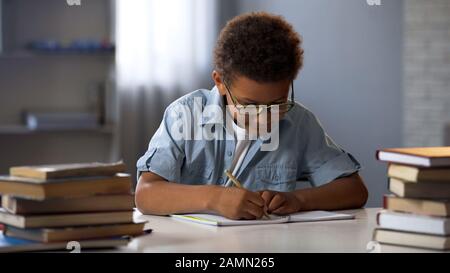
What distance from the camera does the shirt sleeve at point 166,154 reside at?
1.90 metres

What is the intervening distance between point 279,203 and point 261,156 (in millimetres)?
301

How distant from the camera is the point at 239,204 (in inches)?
64.4

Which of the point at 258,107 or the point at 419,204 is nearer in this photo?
the point at 419,204

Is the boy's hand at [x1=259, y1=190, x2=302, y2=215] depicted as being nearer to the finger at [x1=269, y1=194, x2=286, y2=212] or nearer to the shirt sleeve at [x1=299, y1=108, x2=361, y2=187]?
the finger at [x1=269, y1=194, x2=286, y2=212]

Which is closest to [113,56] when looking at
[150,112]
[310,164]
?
[150,112]

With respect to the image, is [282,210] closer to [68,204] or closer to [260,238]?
[260,238]

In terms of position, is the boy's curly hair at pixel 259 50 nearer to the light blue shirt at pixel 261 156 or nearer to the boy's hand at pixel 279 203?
the light blue shirt at pixel 261 156

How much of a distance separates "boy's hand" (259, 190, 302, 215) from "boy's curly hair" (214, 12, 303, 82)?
10.6 inches

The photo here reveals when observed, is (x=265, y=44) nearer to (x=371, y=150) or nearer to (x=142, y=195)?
(x=142, y=195)

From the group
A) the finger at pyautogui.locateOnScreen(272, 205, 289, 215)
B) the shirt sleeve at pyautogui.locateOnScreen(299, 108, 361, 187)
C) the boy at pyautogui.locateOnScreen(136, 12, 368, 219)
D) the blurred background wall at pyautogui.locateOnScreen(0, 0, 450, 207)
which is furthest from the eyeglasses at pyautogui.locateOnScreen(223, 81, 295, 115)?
the blurred background wall at pyautogui.locateOnScreen(0, 0, 450, 207)

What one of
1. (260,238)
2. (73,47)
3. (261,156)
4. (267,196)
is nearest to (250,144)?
(261,156)

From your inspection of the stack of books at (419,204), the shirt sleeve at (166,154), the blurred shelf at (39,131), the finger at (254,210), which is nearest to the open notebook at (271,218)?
the finger at (254,210)

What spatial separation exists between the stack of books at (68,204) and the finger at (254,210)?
0.34 meters
